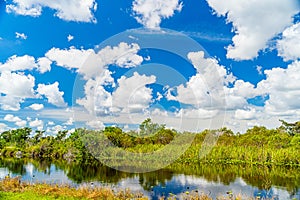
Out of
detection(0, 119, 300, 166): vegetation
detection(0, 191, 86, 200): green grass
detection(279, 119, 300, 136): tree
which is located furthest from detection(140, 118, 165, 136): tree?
detection(279, 119, 300, 136): tree

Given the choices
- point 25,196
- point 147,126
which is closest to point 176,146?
point 147,126

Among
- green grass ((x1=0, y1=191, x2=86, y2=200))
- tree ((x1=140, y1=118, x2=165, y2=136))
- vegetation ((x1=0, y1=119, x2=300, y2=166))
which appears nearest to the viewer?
green grass ((x1=0, y1=191, x2=86, y2=200))

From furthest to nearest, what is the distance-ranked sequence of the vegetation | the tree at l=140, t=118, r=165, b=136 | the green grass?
the vegetation < the tree at l=140, t=118, r=165, b=136 < the green grass

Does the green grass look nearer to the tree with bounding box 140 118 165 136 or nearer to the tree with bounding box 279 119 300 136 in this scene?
the tree with bounding box 140 118 165 136

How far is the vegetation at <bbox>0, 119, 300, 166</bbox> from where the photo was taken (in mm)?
31359

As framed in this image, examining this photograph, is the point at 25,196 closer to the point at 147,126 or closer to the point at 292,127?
the point at 147,126

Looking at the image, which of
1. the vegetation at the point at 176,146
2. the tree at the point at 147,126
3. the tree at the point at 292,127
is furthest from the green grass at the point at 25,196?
the tree at the point at 292,127

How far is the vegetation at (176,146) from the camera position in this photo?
31359 millimetres

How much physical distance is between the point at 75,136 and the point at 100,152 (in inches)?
218

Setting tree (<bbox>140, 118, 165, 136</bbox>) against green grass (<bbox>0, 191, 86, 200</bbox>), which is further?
tree (<bbox>140, 118, 165, 136</bbox>)

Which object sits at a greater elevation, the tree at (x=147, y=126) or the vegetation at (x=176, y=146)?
the tree at (x=147, y=126)

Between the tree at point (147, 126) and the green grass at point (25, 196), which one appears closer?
the green grass at point (25, 196)

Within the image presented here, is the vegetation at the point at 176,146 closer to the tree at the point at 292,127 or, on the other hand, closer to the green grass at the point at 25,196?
the tree at the point at 292,127

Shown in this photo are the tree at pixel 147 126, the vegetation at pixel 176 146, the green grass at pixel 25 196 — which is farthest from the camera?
the vegetation at pixel 176 146
